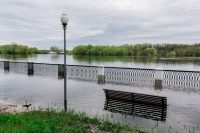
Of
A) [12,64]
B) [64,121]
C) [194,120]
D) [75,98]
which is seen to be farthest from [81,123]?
[12,64]

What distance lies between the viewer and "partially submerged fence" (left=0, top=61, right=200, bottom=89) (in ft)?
62.6

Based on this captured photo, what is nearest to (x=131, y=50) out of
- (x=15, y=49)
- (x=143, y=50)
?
(x=143, y=50)

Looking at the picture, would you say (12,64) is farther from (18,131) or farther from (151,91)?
(18,131)

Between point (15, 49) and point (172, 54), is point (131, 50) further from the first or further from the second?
point (15, 49)

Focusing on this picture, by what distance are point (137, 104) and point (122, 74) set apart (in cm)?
1162

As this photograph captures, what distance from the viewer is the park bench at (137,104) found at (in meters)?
10.2

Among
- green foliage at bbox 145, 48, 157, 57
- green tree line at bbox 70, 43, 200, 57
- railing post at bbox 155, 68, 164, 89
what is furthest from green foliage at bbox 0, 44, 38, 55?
railing post at bbox 155, 68, 164, 89

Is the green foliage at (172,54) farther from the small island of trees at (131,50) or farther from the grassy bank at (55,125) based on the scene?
the grassy bank at (55,125)

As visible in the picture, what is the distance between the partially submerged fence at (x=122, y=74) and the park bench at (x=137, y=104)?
20.6 ft

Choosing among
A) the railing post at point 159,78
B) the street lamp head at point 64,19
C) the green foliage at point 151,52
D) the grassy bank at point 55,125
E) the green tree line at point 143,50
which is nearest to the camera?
the grassy bank at point 55,125

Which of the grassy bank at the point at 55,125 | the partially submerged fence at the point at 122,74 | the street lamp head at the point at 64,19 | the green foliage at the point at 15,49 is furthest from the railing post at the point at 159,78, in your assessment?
the green foliage at the point at 15,49

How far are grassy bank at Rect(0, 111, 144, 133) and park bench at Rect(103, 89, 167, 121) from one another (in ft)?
7.86

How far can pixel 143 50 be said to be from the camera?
11400 centimetres

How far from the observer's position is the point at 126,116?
9.91 m
